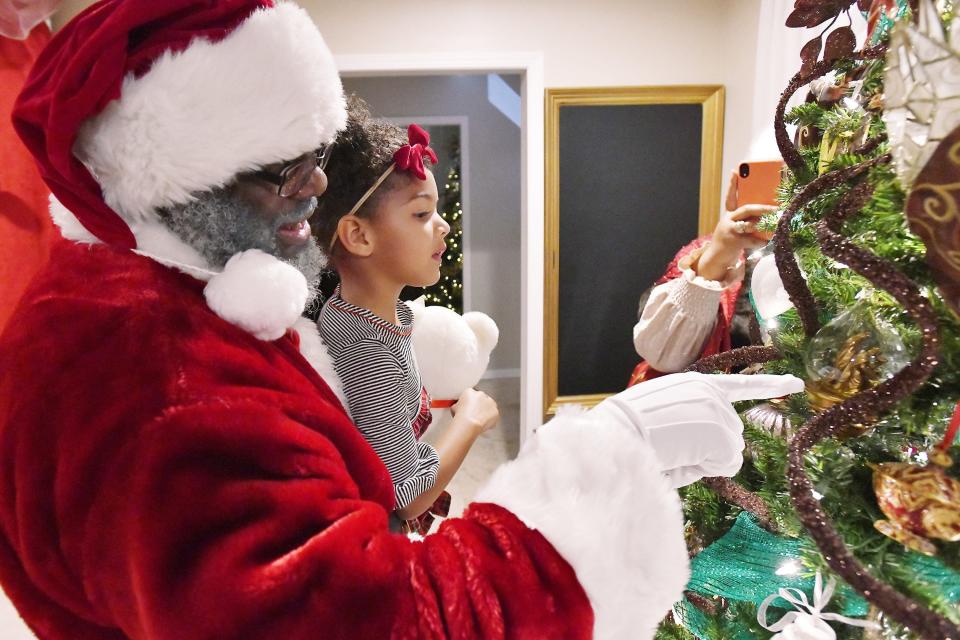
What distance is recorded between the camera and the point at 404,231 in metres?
1.03

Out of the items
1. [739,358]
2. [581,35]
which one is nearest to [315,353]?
[739,358]

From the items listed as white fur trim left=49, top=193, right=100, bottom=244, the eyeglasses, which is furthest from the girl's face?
white fur trim left=49, top=193, right=100, bottom=244

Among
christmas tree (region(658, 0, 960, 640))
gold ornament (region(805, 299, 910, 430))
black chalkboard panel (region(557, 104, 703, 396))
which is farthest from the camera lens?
black chalkboard panel (region(557, 104, 703, 396))

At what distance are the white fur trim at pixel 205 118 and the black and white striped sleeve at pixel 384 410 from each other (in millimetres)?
398

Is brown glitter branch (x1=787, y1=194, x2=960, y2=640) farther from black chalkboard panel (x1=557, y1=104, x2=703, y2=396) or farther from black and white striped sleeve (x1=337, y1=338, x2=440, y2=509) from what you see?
black chalkboard panel (x1=557, y1=104, x2=703, y2=396)

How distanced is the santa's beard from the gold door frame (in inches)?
78.4

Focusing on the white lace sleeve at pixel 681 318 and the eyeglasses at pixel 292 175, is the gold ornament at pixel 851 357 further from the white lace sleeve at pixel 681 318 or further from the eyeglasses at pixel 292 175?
the white lace sleeve at pixel 681 318

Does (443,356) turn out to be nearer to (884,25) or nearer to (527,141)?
(884,25)

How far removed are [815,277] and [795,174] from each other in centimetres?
14

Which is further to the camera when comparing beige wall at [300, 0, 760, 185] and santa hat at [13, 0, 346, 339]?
beige wall at [300, 0, 760, 185]

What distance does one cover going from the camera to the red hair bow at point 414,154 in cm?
101

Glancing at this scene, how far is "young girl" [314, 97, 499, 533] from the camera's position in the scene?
959 millimetres

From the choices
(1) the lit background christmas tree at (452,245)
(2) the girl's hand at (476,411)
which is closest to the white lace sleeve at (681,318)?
(2) the girl's hand at (476,411)

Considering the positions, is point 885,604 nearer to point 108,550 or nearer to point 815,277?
point 815,277
